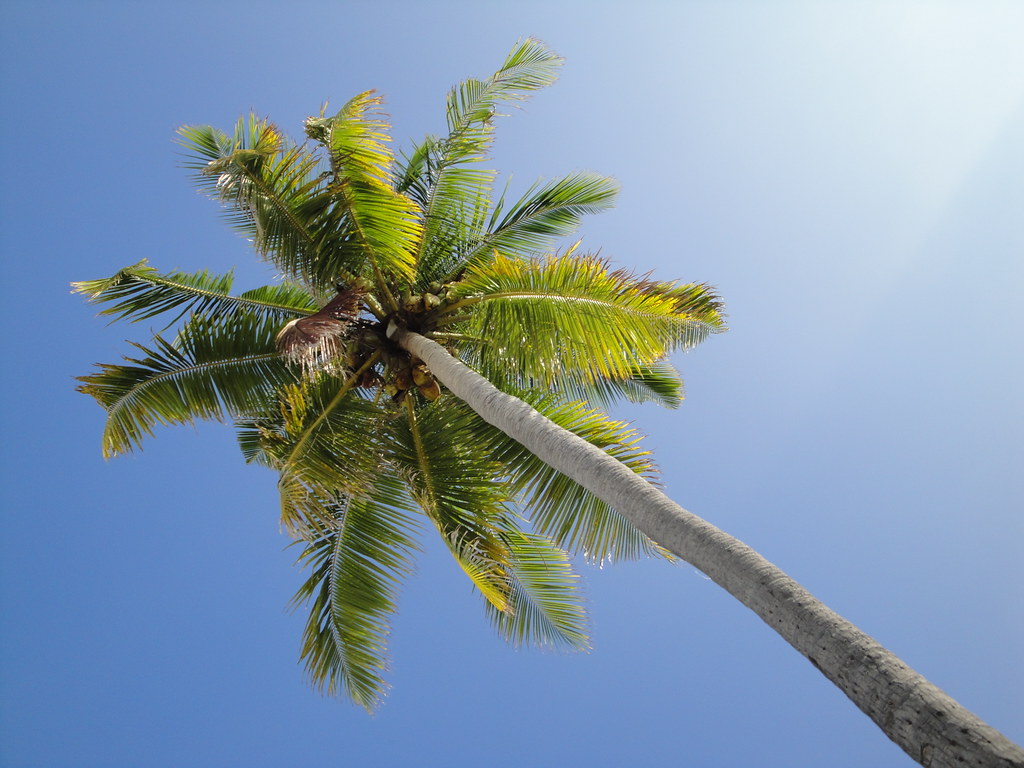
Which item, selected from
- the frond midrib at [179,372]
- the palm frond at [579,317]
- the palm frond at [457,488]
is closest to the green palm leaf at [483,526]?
the palm frond at [457,488]

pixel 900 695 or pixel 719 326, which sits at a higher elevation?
pixel 719 326

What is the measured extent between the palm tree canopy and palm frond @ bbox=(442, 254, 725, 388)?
0.02 meters

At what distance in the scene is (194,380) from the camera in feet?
28.1

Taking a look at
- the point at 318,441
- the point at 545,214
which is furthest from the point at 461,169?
the point at 318,441

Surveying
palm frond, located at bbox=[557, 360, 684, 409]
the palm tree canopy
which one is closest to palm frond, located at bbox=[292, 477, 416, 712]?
the palm tree canopy

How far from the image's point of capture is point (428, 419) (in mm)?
8820

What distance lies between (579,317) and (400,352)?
261 cm

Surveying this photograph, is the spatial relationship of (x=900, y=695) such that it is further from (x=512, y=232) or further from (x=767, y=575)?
(x=512, y=232)

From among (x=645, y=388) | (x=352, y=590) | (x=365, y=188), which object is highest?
(x=645, y=388)

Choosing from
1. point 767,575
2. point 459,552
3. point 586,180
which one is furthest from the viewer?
point 586,180

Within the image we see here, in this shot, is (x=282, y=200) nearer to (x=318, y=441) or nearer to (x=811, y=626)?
(x=318, y=441)

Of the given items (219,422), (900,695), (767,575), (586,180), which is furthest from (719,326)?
(219,422)

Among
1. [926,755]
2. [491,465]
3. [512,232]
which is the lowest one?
[926,755]

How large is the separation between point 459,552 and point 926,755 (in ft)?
17.7
